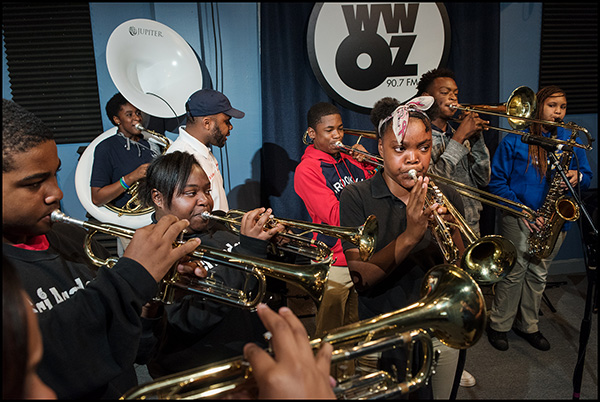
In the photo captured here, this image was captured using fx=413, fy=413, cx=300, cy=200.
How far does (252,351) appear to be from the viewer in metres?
0.96

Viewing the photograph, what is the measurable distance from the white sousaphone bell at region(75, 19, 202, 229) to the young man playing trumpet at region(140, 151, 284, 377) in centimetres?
151

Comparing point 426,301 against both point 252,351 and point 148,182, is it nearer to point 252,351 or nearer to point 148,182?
point 252,351

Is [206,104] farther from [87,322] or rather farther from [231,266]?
[87,322]

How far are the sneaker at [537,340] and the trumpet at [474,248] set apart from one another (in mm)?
1916

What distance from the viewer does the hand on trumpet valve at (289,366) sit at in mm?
870

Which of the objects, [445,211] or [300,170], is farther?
[300,170]

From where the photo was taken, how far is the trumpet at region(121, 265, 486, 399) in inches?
42.4

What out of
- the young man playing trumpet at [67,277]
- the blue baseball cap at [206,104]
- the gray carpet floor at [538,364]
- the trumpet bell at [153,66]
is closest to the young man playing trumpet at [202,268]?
the young man playing trumpet at [67,277]

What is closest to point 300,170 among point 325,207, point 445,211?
point 325,207

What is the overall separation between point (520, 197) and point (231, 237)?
9.24 ft

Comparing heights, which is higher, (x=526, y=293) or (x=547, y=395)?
(x=526, y=293)

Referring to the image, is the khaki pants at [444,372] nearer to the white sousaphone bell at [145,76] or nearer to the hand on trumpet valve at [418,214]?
the hand on trumpet valve at [418,214]

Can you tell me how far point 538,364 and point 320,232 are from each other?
239 centimetres

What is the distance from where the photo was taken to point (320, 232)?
2295mm
